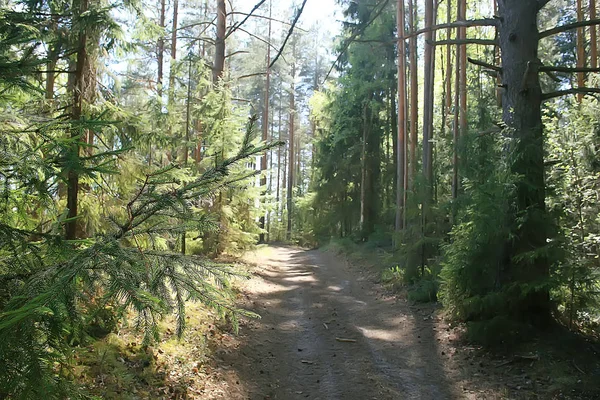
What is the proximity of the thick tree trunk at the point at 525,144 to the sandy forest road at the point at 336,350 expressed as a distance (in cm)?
190

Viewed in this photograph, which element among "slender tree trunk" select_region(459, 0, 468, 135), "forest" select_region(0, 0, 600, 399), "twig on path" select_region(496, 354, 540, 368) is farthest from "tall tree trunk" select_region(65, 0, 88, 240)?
"slender tree trunk" select_region(459, 0, 468, 135)

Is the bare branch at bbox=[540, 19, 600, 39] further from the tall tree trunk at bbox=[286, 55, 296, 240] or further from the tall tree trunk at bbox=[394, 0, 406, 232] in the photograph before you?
the tall tree trunk at bbox=[286, 55, 296, 240]

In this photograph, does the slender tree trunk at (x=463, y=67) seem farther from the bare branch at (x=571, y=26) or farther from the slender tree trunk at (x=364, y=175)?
the slender tree trunk at (x=364, y=175)

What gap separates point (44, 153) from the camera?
362 cm

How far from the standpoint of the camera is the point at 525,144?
6.40m

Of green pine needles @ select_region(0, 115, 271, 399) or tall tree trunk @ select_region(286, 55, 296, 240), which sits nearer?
green pine needles @ select_region(0, 115, 271, 399)

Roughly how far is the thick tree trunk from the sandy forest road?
6.25ft

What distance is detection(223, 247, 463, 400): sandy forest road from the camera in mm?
5703

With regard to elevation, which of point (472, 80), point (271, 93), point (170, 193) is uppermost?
point (271, 93)

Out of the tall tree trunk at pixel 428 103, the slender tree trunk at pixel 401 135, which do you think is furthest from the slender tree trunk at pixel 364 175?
the tall tree trunk at pixel 428 103

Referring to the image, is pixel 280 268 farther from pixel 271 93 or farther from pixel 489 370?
pixel 271 93

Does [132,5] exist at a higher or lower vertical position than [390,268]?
higher

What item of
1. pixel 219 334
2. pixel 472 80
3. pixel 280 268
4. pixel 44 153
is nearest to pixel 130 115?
pixel 44 153

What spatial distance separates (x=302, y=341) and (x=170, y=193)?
19.4ft
